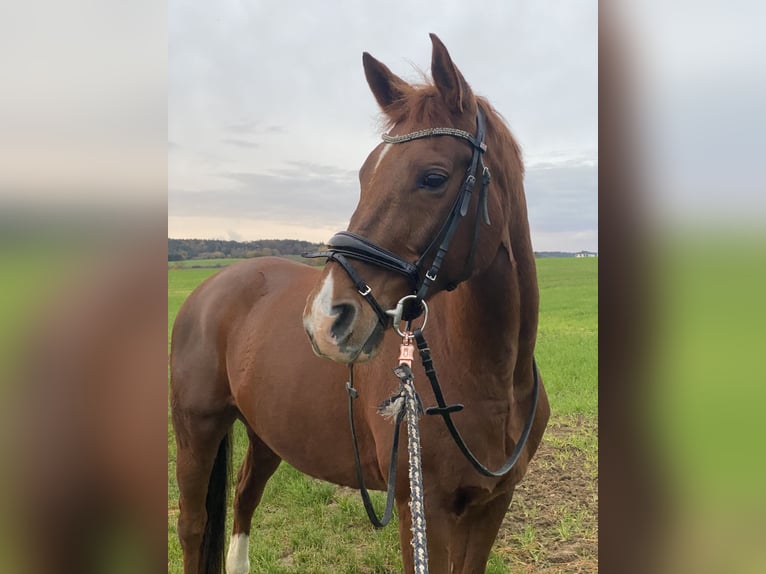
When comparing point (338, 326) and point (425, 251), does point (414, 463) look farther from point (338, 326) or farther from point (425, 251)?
point (425, 251)

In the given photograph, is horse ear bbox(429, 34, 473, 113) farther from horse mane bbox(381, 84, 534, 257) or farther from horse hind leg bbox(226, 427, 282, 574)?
horse hind leg bbox(226, 427, 282, 574)

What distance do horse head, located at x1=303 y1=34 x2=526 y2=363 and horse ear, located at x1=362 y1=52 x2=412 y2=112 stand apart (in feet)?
0.14

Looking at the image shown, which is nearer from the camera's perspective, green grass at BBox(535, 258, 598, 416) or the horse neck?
the horse neck

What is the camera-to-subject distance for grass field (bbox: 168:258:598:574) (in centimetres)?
353

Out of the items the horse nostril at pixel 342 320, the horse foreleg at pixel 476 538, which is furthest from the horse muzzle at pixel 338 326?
the horse foreleg at pixel 476 538

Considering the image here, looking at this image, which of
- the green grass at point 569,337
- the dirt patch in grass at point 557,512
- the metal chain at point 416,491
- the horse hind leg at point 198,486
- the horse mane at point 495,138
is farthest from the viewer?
the green grass at point 569,337

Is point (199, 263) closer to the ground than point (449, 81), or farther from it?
closer to the ground

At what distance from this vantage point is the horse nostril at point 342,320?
147 centimetres

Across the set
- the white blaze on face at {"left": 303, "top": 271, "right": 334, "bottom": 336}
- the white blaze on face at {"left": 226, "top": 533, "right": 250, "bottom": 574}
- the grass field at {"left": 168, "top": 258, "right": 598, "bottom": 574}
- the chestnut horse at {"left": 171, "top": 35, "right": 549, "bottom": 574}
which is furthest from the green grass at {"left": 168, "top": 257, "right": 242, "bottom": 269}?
the white blaze on face at {"left": 303, "top": 271, "right": 334, "bottom": 336}

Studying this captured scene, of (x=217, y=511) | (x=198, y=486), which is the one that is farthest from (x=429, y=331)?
(x=217, y=511)

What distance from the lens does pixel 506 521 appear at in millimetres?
3980

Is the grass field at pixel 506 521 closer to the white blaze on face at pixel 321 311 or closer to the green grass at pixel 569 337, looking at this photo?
the green grass at pixel 569 337

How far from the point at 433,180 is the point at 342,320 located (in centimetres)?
56
